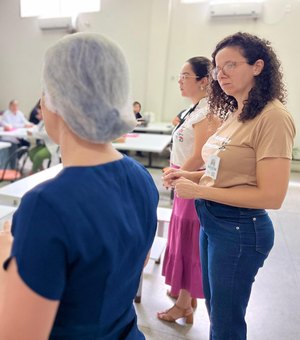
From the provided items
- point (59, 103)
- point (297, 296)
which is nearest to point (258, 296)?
point (297, 296)

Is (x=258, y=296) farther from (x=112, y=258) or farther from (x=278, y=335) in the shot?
(x=112, y=258)

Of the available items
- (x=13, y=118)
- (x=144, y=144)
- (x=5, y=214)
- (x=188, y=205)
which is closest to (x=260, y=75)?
(x=188, y=205)

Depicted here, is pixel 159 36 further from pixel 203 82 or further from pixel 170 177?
pixel 170 177

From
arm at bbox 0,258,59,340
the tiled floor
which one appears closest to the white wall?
the tiled floor

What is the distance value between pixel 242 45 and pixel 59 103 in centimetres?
76

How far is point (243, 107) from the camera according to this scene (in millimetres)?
1047

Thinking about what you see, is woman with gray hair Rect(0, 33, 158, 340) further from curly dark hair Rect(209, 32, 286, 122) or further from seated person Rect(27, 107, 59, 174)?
seated person Rect(27, 107, 59, 174)

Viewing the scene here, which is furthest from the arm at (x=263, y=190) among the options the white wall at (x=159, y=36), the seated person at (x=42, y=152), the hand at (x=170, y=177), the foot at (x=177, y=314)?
the white wall at (x=159, y=36)

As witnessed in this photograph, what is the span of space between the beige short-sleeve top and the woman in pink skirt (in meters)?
0.39

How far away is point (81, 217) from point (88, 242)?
1.9 inches

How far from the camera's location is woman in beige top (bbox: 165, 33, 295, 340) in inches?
38.0

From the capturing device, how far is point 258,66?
1.04 metres

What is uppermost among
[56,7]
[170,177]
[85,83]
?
[56,7]

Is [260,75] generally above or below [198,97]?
above
